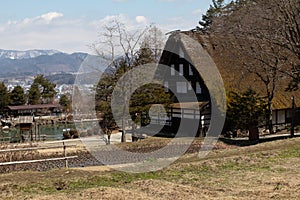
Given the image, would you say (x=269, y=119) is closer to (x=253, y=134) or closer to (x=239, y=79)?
(x=239, y=79)

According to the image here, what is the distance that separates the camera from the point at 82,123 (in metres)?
31.0

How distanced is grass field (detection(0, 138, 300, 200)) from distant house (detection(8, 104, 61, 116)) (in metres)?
41.8

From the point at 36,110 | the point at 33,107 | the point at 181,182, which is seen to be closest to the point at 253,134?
the point at 181,182

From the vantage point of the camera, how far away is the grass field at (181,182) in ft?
22.2

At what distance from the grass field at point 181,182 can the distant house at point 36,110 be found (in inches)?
1645

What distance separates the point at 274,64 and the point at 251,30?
2.66 m

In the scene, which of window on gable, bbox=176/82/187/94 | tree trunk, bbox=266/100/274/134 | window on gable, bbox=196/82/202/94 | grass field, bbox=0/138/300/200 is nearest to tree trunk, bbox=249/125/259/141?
tree trunk, bbox=266/100/274/134

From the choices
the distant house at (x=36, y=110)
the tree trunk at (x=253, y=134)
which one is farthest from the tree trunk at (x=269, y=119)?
the distant house at (x=36, y=110)

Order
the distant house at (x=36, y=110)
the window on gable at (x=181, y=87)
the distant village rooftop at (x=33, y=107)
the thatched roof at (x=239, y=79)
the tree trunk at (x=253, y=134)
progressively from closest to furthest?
1. the tree trunk at (x=253, y=134)
2. the thatched roof at (x=239, y=79)
3. the window on gable at (x=181, y=87)
4. the distant village rooftop at (x=33, y=107)
5. the distant house at (x=36, y=110)

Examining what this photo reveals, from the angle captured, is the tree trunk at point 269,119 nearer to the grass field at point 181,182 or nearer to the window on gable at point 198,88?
the window on gable at point 198,88

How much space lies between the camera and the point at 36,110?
2099 inches

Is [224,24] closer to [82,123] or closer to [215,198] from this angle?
[82,123]

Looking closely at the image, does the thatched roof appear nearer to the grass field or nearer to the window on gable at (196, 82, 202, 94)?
the window on gable at (196, 82, 202, 94)

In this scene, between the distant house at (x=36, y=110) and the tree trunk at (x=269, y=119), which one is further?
the distant house at (x=36, y=110)
